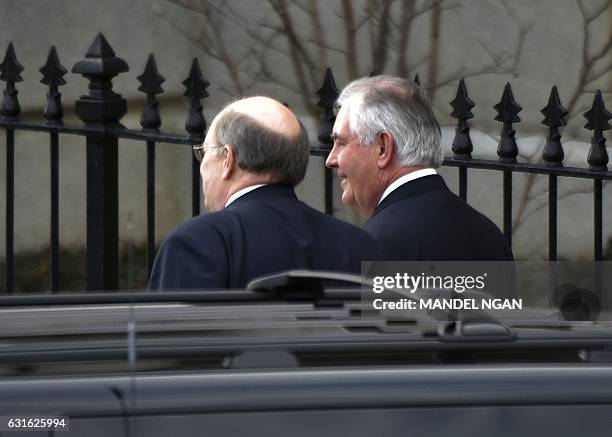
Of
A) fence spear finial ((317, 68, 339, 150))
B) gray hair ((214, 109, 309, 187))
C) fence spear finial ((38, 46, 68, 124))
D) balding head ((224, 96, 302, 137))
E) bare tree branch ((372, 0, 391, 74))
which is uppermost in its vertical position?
bare tree branch ((372, 0, 391, 74))

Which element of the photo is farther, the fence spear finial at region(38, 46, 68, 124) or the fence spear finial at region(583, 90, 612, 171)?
the fence spear finial at region(38, 46, 68, 124)

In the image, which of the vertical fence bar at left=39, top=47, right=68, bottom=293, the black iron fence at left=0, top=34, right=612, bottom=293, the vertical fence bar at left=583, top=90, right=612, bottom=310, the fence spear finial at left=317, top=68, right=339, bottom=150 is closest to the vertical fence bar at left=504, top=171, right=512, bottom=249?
the black iron fence at left=0, top=34, right=612, bottom=293

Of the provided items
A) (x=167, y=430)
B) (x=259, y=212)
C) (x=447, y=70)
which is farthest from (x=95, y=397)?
(x=447, y=70)

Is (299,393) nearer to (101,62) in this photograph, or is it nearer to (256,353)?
(256,353)

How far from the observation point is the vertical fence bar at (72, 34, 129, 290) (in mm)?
4973

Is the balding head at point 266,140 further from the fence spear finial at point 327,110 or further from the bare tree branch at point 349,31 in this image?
the bare tree branch at point 349,31

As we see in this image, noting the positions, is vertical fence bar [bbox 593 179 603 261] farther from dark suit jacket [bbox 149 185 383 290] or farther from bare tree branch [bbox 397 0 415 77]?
bare tree branch [bbox 397 0 415 77]

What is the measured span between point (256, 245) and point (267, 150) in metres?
0.30

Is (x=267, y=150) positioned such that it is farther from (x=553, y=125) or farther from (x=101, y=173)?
(x=101, y=173)

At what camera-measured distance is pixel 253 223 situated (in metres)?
3.43

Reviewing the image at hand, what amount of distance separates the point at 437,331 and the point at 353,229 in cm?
140

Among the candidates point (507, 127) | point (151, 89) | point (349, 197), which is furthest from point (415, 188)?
point (151, 89)

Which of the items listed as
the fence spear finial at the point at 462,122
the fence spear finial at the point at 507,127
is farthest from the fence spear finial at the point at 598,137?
the fence spear finial at the point at 462,122

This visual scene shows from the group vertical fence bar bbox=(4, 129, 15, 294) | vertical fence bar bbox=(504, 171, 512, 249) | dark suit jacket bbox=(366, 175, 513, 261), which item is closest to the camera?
dark suit jacket bbox=(366, 175, 513, 261)
